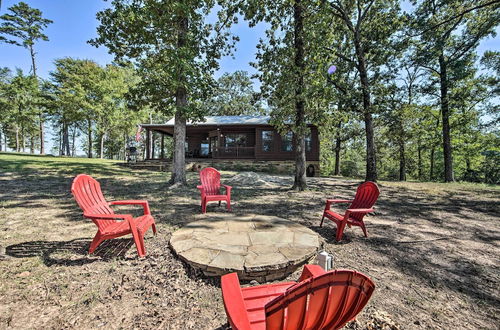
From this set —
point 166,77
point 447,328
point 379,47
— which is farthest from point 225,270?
point 379,47

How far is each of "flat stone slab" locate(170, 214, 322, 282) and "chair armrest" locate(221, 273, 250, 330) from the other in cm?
82

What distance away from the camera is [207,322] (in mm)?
1702

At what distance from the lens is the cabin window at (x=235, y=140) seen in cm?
1712

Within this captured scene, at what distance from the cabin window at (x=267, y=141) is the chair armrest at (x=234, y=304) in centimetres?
1478

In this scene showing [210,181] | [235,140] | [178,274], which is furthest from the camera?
[235,140]

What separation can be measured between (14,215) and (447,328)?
6.65 m

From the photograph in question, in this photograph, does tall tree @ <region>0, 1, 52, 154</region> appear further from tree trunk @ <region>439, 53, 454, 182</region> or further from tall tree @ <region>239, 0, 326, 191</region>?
tree trunk @ <region>439, 53, 454, 182</region>

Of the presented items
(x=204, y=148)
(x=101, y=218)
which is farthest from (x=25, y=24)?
(x=101, y=218)

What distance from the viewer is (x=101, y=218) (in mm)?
2434

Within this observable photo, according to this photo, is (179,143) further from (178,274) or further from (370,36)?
(370,36)

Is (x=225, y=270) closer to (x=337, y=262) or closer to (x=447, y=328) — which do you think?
(x=337, y=262)

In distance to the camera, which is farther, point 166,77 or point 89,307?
point 166,77

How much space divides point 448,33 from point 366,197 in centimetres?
1255

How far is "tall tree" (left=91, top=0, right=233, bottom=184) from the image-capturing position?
6.14m
